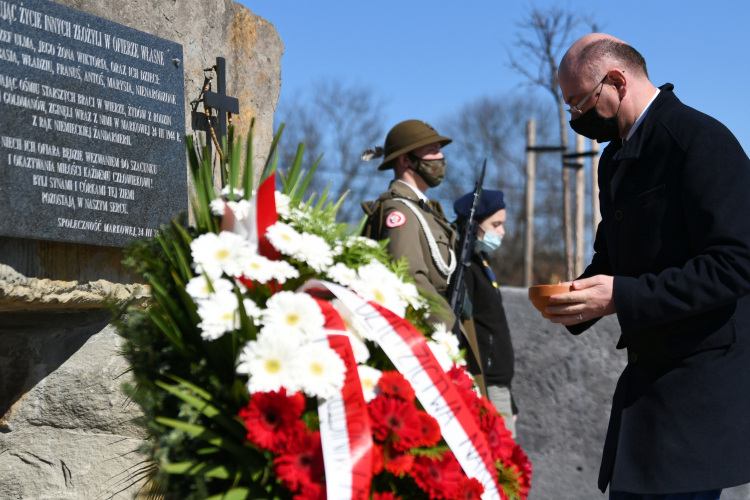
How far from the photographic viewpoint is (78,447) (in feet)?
8.38

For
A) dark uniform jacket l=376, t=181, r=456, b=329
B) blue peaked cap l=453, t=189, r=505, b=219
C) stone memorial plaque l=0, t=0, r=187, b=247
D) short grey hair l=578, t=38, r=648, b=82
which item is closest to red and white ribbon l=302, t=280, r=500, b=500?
short grey hair l=578, t=38, r=648, b=82

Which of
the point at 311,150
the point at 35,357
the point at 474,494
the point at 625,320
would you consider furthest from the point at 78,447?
the point at 311,150

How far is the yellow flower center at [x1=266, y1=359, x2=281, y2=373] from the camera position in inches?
52.6

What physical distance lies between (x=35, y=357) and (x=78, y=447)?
0.36 metres

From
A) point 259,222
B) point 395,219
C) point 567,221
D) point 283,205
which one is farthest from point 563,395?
point 567,221

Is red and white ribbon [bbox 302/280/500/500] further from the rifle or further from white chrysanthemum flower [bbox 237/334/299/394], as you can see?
the rifle

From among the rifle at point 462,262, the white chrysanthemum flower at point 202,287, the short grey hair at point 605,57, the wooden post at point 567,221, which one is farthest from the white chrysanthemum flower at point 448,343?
the wooden post at point 567,221

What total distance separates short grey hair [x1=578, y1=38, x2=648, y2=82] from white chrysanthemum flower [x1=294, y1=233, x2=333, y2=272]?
3.24ft

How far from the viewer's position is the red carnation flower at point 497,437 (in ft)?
5.16

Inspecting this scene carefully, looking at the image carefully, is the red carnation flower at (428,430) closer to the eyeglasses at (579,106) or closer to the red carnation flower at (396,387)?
the red carnation flower at (396,387)

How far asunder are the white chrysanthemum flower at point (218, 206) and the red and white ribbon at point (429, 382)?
0.85 feet

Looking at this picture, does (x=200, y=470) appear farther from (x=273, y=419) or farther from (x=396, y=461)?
(x=396, y=461)

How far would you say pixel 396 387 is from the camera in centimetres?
144

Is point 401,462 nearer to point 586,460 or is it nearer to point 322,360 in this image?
point 322,360
